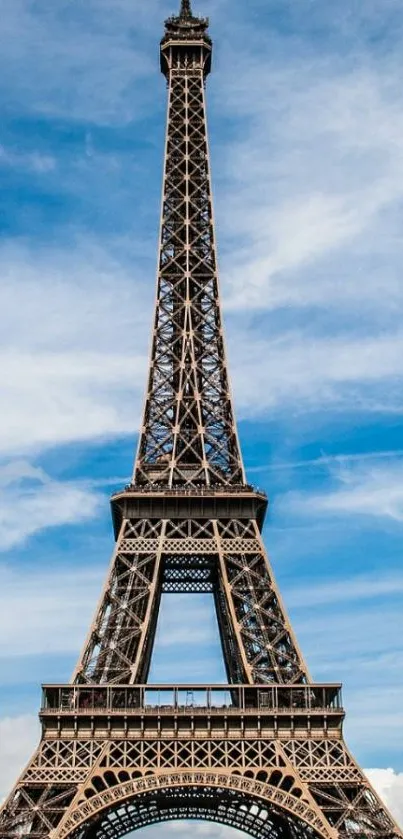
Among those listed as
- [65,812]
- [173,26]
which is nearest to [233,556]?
[65,812]

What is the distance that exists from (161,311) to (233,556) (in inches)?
684

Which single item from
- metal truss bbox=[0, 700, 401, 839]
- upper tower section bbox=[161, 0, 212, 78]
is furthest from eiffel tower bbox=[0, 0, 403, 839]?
upper tower section bbox=[161, 0, 212, 78]

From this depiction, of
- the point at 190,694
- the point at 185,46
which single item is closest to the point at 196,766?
the point at 190,694

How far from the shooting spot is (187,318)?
73625 millimetres

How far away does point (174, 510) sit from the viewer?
66.6m

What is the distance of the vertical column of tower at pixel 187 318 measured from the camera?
69312 mm

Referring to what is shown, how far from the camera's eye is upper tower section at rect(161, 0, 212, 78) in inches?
3250

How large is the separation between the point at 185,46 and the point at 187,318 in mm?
21203

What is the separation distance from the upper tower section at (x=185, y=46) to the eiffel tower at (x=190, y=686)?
297 inches

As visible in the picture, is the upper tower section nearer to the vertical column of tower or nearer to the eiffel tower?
the vertical column of tower

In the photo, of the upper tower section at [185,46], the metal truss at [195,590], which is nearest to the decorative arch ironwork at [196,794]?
the metal truss at [195,590]

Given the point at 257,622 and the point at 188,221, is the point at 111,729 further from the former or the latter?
the point at 188,221

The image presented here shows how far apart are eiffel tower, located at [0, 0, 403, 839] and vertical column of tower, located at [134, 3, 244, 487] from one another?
107 mm

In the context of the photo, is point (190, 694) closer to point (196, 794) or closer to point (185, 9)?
point (196, 794)
